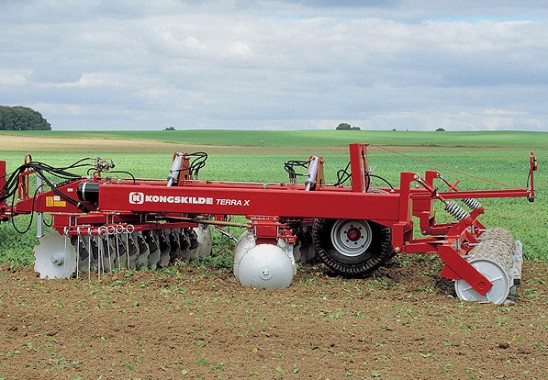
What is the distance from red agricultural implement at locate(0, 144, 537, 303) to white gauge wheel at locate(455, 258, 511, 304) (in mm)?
11

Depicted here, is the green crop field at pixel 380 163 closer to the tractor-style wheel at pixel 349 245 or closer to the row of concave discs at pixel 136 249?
the tractor-style wheel at pixel 349 245

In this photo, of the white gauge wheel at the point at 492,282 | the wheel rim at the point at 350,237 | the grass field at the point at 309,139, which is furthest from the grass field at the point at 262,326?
the grass field at the point at 309,139

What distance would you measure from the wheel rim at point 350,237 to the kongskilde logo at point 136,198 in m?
2.37

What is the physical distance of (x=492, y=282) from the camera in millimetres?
9828

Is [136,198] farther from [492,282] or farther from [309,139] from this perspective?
[309,139]

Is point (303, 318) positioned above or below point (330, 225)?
below

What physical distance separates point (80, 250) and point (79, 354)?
3.96 meters

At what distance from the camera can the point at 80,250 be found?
11.4 meters

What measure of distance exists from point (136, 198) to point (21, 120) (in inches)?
3640

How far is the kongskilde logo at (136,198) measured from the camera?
11414mm

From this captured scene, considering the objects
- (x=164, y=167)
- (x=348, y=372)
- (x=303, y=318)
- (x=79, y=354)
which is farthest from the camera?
(x=164, y=167)

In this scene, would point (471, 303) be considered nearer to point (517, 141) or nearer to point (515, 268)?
point (515, 268)

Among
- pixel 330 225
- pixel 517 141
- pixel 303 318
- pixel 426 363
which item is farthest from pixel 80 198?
pixel 517 141

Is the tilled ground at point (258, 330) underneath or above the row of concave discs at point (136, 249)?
underneath
